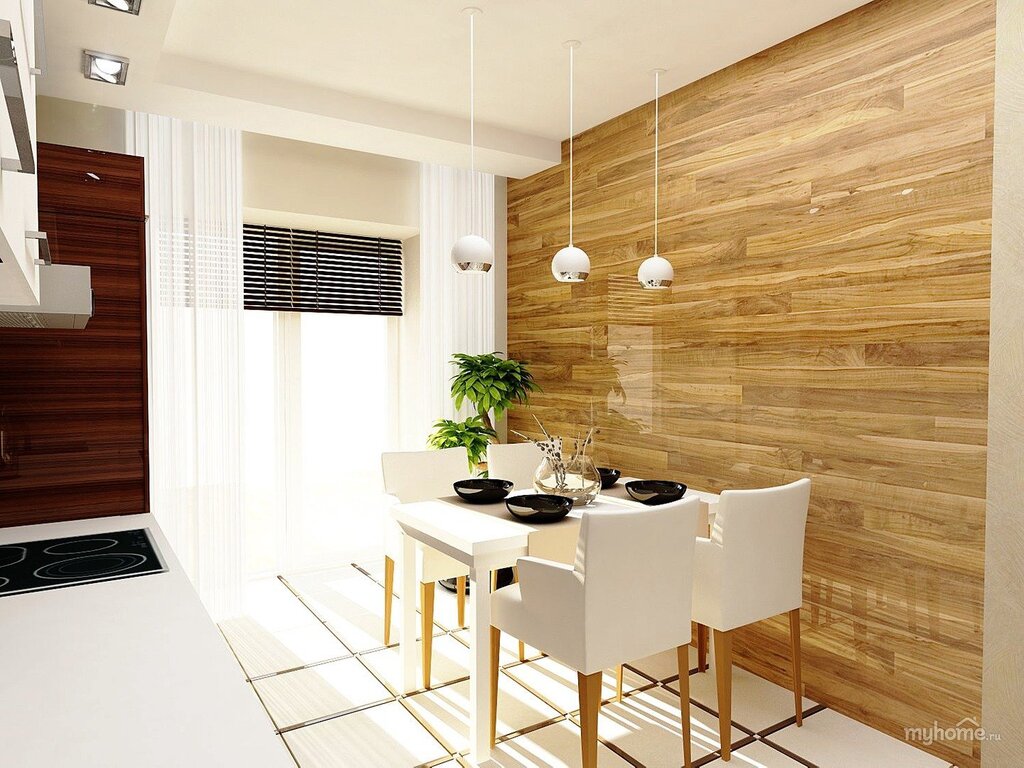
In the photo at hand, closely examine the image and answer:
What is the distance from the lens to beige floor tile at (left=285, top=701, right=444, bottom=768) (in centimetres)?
240

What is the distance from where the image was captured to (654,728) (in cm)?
263

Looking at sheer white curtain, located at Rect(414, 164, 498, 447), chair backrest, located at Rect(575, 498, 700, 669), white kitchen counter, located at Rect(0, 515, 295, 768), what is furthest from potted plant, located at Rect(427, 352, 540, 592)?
white kitchen counter, located at Rect(0, 515, 295, 768)

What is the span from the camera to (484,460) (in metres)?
4.59

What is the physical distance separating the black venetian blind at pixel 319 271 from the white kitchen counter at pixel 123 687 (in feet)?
9.69

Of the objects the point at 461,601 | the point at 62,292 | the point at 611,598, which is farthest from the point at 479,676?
the point at 62,292

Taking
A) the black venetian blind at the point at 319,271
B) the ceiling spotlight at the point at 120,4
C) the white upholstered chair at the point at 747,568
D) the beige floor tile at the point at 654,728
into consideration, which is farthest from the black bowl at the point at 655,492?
the ceiling spotlight at the point at 120,4

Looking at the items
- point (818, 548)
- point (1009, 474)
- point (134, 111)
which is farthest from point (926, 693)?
point (134, 111)

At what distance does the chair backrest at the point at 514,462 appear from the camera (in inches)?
149

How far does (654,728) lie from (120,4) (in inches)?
128

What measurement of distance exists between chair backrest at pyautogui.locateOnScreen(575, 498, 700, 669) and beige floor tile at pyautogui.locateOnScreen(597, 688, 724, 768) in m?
0.49

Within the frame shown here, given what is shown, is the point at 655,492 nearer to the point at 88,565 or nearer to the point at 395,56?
the point at 88,565

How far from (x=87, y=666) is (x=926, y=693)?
266 cm

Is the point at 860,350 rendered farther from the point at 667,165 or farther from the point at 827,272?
the point at 667,165

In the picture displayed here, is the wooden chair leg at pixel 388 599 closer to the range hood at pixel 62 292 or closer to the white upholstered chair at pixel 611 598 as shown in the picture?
the white upholstered chair at pixel 611 598
